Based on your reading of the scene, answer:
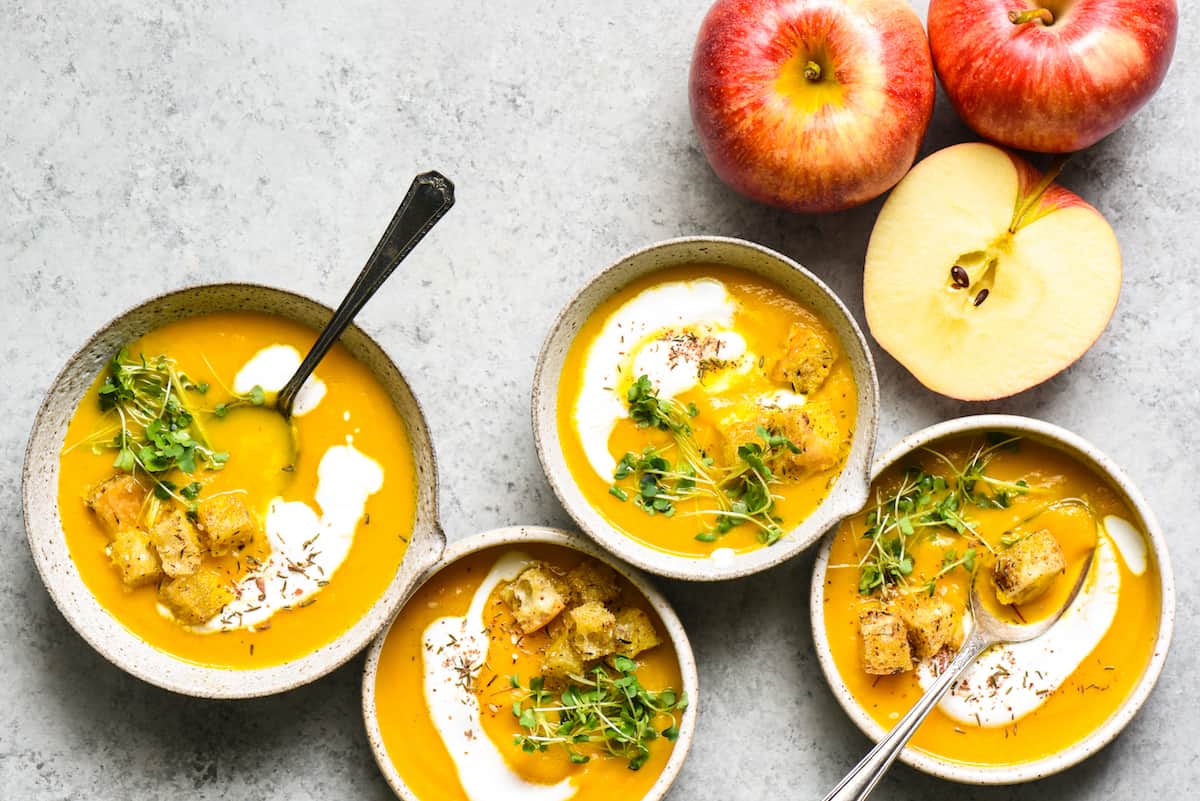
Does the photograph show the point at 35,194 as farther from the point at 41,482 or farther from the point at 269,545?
the point at 269,545

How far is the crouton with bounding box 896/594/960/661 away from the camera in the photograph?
236cm

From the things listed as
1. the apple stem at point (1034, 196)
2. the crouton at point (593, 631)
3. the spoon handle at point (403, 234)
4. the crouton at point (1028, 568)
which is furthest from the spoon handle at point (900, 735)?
the spoon handle at point (403, 234)

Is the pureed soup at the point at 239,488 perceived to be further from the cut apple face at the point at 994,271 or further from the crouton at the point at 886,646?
the cut apple face at the point at 994,271

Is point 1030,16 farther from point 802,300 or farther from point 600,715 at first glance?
point 600,715

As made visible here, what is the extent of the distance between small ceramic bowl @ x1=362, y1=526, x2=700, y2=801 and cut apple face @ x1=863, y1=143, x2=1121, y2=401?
781 millimetres

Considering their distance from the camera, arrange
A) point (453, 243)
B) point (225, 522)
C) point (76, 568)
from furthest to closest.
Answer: point (453, 243) < point (76, 568) < point (225, 522)

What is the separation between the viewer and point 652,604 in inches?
94.0

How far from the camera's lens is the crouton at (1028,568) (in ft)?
7.61

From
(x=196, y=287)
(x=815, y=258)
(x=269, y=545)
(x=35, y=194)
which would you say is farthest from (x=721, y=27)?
(x=35, y=194)

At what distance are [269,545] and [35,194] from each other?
3.34 feet

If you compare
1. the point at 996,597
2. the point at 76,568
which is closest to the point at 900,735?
the point at 996,597

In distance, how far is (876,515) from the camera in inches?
95.1

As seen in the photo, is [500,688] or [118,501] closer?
[118,501]

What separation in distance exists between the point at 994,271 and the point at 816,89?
55 centimetres
